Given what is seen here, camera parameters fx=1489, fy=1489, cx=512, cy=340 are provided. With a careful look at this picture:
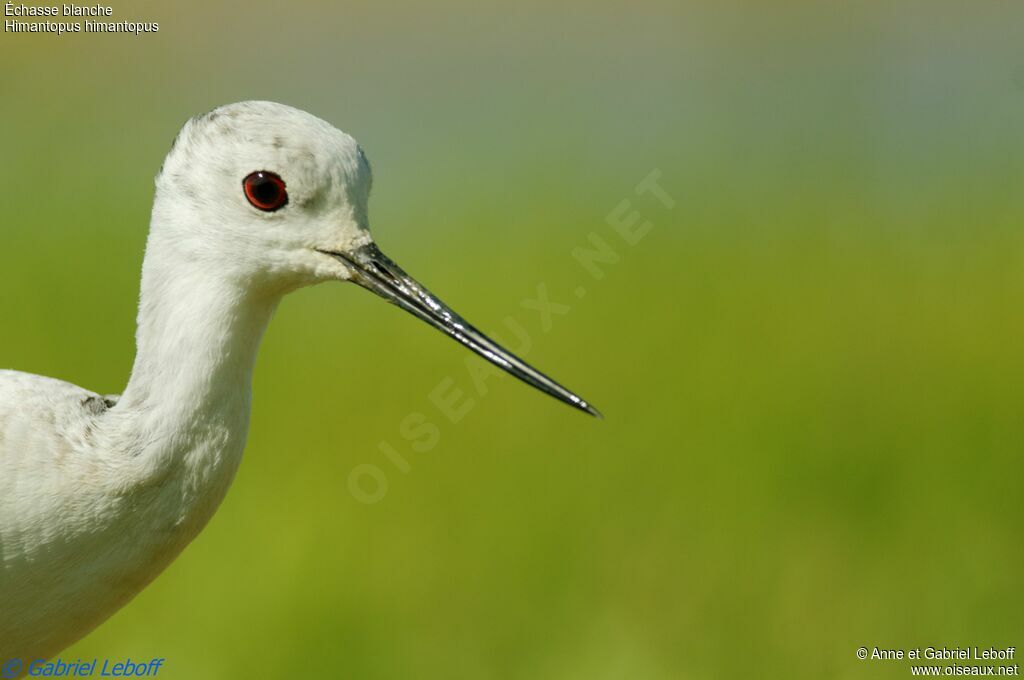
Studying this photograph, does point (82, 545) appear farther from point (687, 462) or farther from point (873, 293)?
point (873, 293)

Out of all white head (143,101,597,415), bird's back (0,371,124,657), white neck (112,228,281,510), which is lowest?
bird's back (0,371,124,657)

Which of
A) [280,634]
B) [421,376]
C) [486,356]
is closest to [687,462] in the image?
[421,376]

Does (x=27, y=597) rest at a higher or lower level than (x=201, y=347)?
lower

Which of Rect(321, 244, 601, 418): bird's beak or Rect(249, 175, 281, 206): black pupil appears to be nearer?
Rect(249, 175, 281, 206): black pupil

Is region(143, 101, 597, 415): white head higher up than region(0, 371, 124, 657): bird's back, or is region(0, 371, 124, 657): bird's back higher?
region(143, 101, 597, 415): white head

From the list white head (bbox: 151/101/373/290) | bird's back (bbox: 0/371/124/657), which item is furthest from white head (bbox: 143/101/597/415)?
bird's back (bbox: 0/371/124/657)

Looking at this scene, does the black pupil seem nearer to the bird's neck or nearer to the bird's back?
the bird's neck

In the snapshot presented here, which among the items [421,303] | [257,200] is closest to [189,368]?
[257,200]
